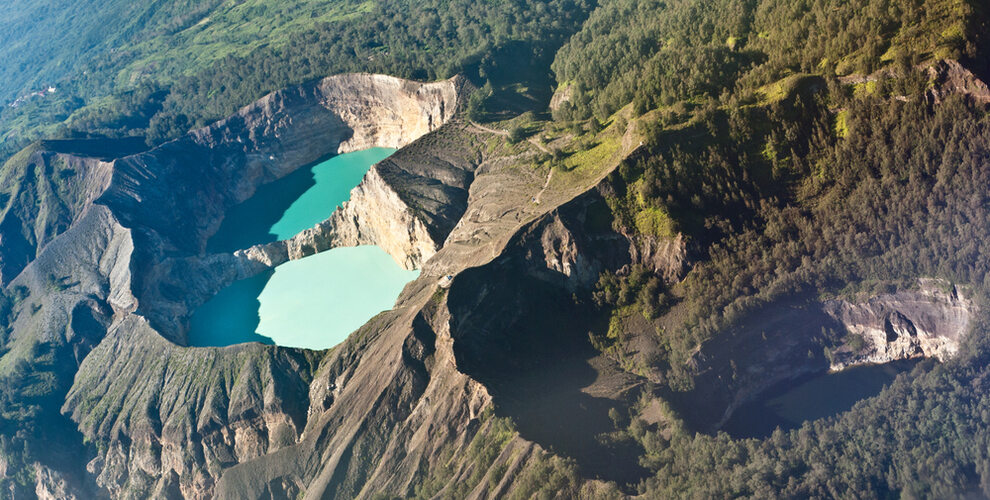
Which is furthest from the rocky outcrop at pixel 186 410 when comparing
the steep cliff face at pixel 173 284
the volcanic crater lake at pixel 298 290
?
the volcanic crater lake at pixel 298 290

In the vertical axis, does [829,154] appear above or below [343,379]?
above

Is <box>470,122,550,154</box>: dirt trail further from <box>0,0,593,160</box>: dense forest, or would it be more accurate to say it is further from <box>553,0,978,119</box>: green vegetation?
<box>0,0,593,160</box>: dense forest

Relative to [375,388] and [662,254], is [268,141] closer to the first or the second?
[375,388]

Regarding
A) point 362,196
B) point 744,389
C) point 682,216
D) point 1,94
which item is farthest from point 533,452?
point 1,94

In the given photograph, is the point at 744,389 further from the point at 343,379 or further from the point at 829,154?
the point at 343,379

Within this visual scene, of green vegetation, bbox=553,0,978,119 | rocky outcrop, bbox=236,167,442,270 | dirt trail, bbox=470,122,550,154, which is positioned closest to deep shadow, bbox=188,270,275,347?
rocky outcrop, bbox=236,167,442,270

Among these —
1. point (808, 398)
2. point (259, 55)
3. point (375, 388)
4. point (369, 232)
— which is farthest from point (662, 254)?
point (259, 55)
